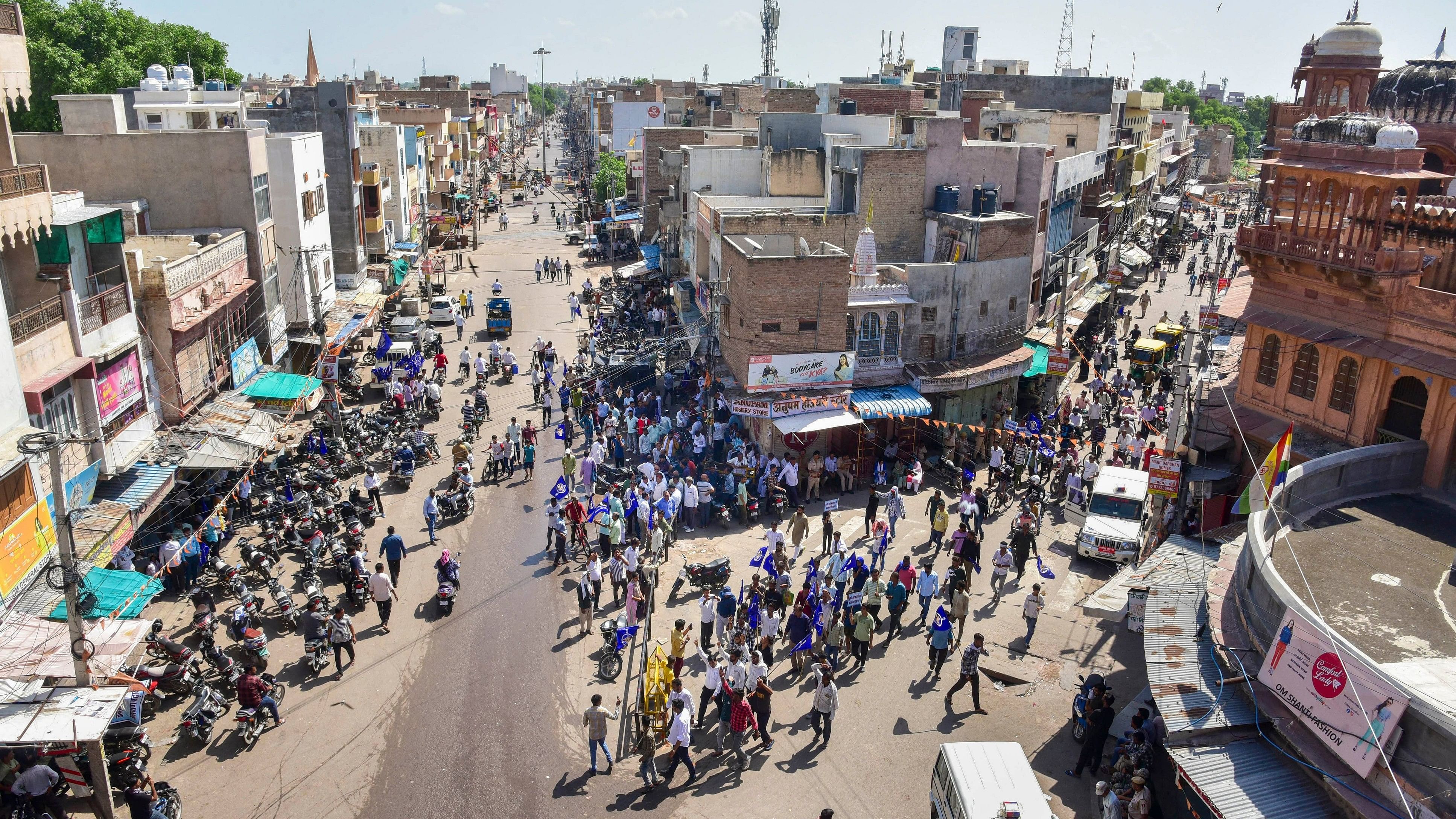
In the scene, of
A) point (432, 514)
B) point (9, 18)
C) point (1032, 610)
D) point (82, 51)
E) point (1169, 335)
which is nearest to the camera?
point (9, 18)

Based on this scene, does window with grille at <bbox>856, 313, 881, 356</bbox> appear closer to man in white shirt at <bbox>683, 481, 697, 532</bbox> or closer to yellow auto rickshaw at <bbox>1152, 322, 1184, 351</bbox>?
man in white shirt at <bbox>683, 481, 697, 532</bbox>

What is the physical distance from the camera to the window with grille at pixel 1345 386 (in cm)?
1848

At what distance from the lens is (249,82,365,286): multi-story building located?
128 feet

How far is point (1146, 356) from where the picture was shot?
34.1 meters

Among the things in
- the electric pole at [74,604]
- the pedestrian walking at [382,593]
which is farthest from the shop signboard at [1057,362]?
the electric pole at [74,604]

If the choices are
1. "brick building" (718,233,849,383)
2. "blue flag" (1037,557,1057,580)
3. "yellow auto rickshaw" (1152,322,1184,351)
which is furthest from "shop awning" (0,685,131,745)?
"yellow auto rickshaw" (1152,322,1184,351)

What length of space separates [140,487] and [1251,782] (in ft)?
63.3

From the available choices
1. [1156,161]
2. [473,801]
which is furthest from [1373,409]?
[1156,161]

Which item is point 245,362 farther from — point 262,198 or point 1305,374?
point 1305,374

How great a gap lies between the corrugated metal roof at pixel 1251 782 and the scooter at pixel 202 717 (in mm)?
13527

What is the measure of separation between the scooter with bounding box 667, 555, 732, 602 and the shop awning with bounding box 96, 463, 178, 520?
33.5ft

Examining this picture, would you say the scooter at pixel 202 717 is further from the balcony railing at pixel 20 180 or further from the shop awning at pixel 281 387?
the shop awning at pixel 281 387

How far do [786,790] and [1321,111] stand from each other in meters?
36.9

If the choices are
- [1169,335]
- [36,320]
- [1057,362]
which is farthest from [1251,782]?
[1169,335]
